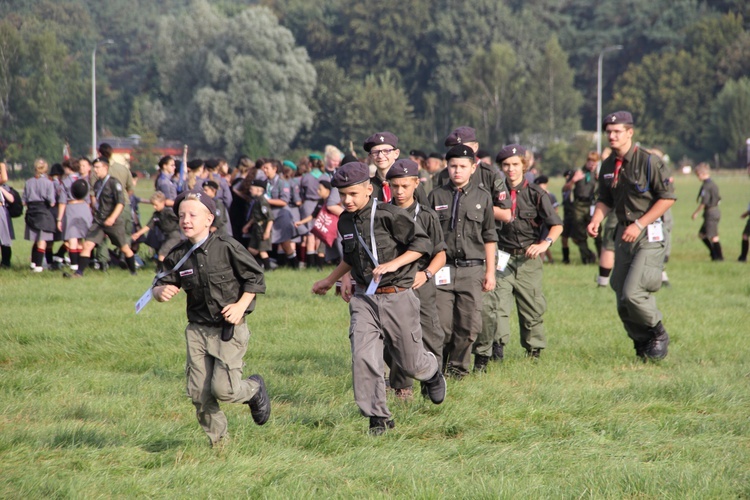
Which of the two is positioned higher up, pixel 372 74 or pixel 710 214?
pixel 372 74

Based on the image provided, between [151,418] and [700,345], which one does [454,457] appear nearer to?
[151,418]

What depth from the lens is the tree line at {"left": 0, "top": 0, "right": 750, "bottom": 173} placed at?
218 feet

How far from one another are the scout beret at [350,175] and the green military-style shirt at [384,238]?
249 millimetres

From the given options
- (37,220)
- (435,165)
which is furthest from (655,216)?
(37,220)

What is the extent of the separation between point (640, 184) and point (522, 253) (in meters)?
1.28

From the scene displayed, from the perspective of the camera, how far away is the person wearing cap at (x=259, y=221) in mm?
16328

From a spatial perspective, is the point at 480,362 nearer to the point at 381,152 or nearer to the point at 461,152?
the point at 461,152

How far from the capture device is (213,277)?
5.92 meters

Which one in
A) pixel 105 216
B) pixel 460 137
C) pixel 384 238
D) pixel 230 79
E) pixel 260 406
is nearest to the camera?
pixel 260 406

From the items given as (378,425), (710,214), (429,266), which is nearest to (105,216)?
(429,266)

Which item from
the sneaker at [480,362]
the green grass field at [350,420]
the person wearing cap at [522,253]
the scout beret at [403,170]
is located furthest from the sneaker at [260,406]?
the person wearing cap at [522,253]

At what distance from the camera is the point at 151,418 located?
22.6ft

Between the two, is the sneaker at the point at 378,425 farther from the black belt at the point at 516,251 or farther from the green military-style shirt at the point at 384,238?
the black belt at the point at 516,251

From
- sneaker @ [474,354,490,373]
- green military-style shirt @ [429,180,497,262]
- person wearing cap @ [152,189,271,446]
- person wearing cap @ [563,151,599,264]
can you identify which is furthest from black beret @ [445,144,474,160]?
person wearing cap @ [563,151,599,264]
